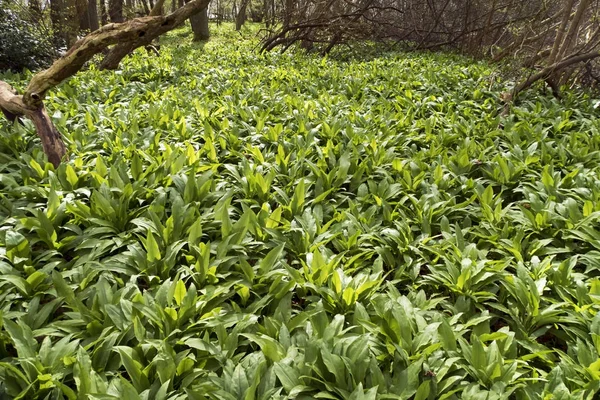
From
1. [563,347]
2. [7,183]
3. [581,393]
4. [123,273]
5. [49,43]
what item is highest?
[49,43]

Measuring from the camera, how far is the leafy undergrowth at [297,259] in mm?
1693

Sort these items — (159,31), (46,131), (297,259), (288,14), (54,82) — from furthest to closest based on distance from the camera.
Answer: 1. (288,14)
2. (159,31)
3. (54,82)
4. (46,131)
5. (297,259)

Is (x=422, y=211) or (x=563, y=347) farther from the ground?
(x=422, y=211)

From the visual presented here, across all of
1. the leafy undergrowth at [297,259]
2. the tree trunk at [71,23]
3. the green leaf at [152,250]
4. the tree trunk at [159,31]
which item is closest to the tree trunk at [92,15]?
the tree trunk at [71,23]

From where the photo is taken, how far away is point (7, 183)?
3.01 meters

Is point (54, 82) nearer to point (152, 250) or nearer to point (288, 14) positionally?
point (152, 250)

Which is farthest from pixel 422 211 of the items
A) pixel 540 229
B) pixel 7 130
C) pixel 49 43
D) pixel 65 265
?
pixel 49 43

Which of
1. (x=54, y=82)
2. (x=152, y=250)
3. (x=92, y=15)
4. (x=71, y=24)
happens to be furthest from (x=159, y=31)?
(x=92, y=15)

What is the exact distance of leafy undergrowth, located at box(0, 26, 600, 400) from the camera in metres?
1.69

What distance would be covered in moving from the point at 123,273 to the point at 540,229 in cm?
253

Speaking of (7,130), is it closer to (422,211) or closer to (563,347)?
(422,211)

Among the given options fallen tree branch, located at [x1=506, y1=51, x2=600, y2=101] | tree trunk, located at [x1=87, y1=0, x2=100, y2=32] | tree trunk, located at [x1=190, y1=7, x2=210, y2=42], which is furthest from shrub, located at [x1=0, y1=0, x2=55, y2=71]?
fallen tree branch, located at [x1=506, y1=51, x2=600, y2=101]

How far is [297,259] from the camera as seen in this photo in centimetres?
251

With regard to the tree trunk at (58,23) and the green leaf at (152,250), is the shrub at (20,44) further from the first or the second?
the green leaf at (152,250)
